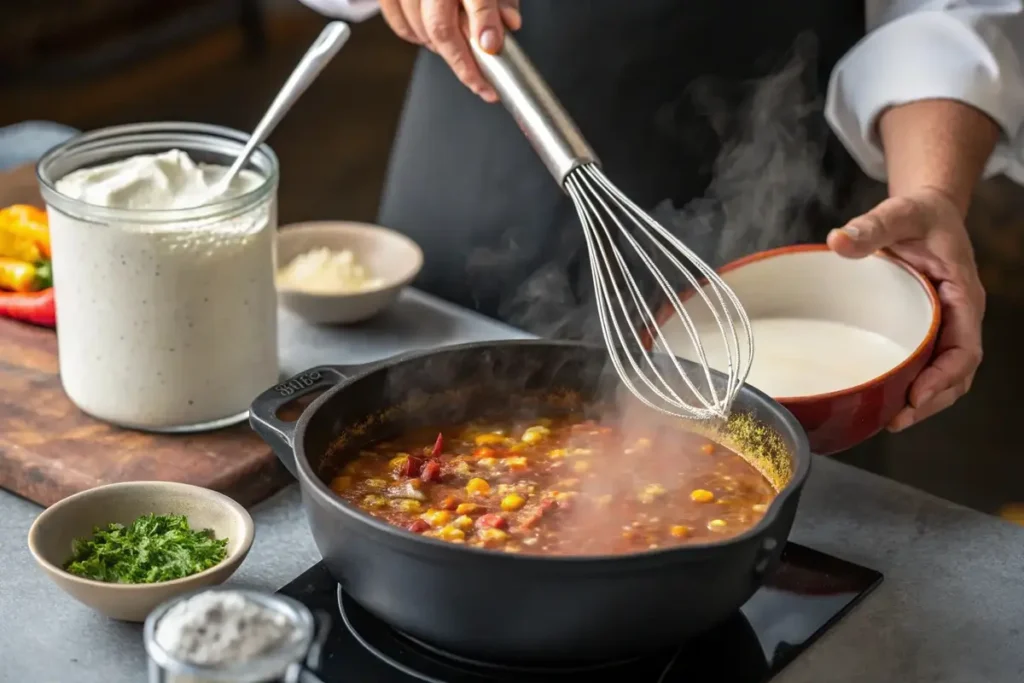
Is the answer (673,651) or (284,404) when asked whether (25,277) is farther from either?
(673,651)

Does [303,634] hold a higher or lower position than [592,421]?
higher

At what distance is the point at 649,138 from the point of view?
189 centimetres

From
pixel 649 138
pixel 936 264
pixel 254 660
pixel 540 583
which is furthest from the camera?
pixel 649 138

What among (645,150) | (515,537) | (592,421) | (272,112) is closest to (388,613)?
(515,537)

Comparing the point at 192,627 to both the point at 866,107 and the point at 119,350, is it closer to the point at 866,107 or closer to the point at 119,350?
the point at 119,350

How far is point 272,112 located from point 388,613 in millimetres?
642

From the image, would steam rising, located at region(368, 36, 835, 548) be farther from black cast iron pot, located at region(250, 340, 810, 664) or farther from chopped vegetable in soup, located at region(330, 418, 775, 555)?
black cast iron pot, located at region(250, 340, 810, 664)

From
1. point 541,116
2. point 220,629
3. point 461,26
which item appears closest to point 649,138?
point 461,26

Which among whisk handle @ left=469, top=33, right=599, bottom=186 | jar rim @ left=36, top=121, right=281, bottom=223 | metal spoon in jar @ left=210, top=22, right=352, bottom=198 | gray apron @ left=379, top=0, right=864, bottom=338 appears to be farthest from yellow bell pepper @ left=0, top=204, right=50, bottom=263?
whisk handle @ left=469, top=33, right=599, bottom=186

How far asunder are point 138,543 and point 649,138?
982 millimetres

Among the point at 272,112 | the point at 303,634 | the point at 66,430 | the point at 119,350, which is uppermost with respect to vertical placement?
the point at 272,112

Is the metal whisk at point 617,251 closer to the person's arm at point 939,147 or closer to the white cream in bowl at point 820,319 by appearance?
the white cream in bowl at point 820,319

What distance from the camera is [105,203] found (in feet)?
4.66

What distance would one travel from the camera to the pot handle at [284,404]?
1.26 m
